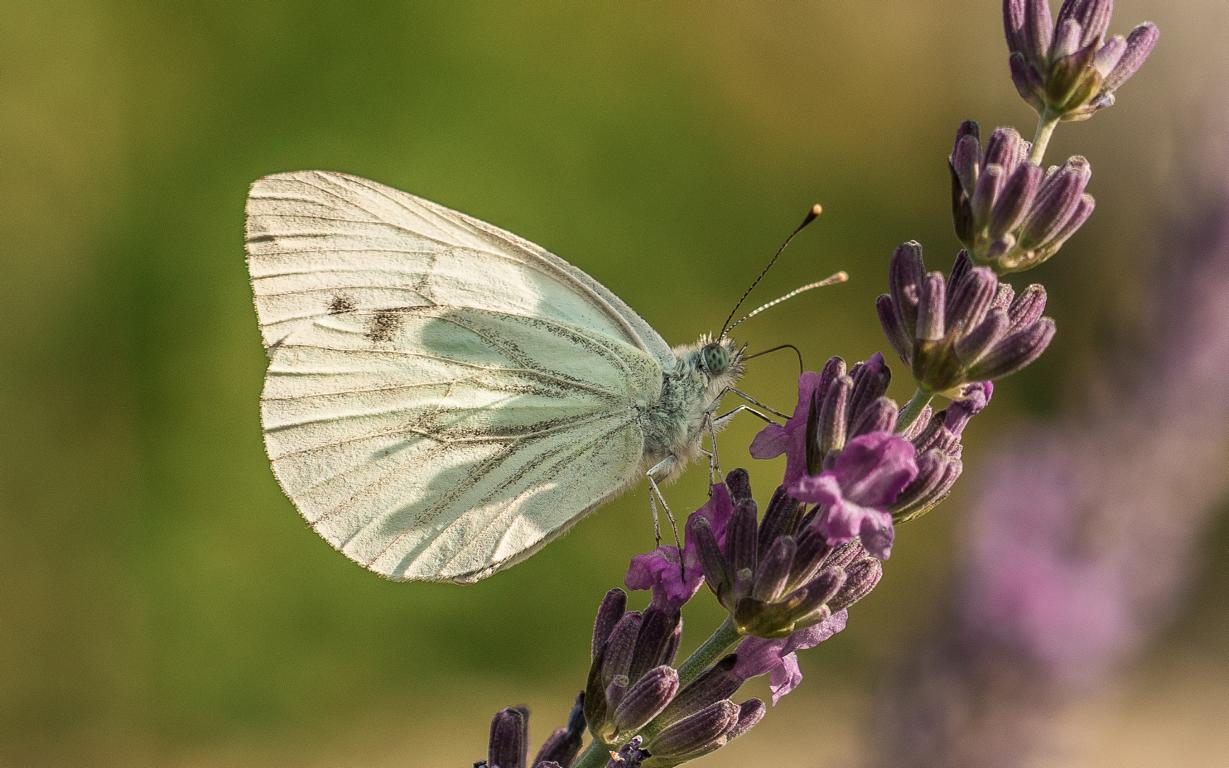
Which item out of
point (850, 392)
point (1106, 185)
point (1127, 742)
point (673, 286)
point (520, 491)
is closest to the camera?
point (850, 392)

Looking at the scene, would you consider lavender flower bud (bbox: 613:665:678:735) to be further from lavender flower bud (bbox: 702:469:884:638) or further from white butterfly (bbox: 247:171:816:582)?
white butterfly (bbox: 247:171:816:582)

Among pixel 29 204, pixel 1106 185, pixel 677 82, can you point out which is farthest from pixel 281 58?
pixel 1106 185

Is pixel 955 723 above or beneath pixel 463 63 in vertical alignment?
beneath

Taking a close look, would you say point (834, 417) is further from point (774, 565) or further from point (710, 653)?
point (710, 653)

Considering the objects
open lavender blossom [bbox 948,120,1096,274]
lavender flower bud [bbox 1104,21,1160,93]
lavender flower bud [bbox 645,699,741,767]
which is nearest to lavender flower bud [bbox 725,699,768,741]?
lavender flower bud [bbox 645,699,741,767]

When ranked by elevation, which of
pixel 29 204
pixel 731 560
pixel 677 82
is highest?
pixel 677 82

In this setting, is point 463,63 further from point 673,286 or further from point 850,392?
point 850,392

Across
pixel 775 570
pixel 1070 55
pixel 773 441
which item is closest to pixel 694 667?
pixel 775 570
